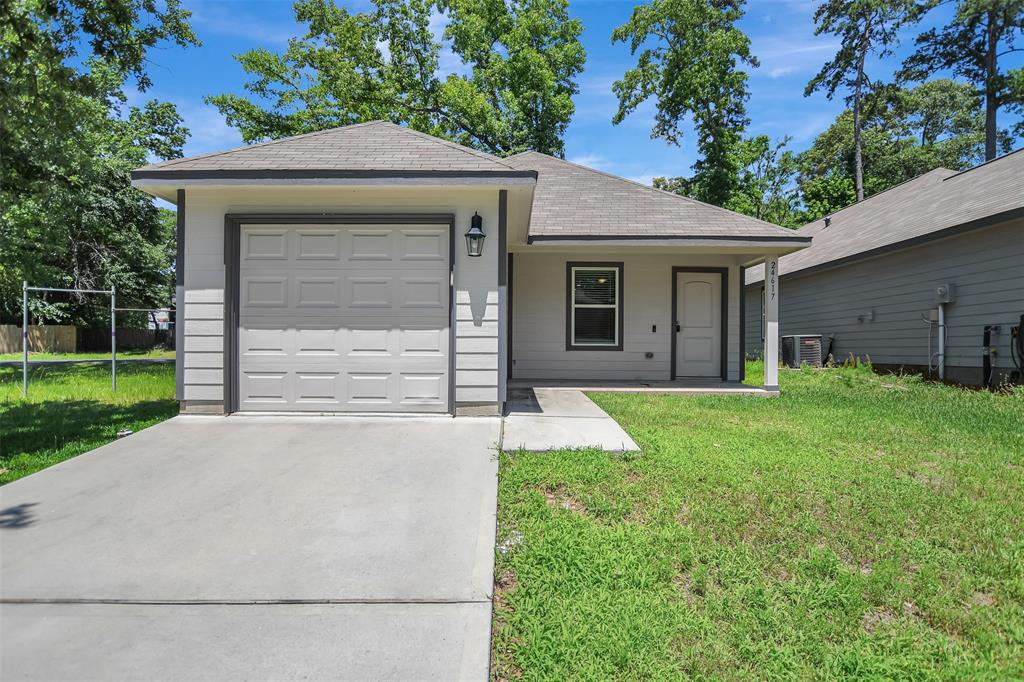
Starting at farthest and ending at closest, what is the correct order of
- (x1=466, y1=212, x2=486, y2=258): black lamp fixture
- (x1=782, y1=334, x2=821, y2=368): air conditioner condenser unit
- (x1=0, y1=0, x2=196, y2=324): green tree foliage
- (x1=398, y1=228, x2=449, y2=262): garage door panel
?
(x1=782, y1=334, x2=821, y2=368): air conditioner condenser unit < (x1=0, y1=0, x2=196, y2=324): green tree foliage < (x1=398, y1=228, x2=449, y2=262): garage door panel < (x1=466, y1=212, x2=486, y2=258): black lamp fixture

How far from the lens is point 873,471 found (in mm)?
4043

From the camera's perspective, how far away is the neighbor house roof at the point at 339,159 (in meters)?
5.64

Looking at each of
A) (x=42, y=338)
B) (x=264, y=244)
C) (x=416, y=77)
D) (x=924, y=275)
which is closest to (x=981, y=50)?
(x=924, y=275)

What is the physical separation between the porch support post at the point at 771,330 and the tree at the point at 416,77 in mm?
15127

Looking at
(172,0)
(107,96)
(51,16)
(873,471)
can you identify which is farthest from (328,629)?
(107,96)

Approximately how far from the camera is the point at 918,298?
10906mm

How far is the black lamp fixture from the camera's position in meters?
5.79

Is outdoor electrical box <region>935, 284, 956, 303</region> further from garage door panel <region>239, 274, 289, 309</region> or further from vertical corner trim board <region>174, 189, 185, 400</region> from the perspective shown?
vertical corner trim board <region>174, 189, 185, 400</region>

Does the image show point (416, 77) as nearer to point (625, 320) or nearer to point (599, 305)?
point (599, 305)

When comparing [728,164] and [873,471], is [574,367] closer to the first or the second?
[873,471]

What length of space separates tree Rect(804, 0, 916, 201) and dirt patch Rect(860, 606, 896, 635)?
28299 millimetres

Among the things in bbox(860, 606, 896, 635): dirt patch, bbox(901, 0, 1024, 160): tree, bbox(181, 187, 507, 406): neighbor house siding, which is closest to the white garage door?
bbox(181, 187, 507, 406): neighbor house siding

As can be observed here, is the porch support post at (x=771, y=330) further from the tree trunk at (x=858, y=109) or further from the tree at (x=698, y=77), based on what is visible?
the tree trunk at (x=858, y=109)

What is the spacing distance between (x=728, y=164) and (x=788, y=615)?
25.6 meters
